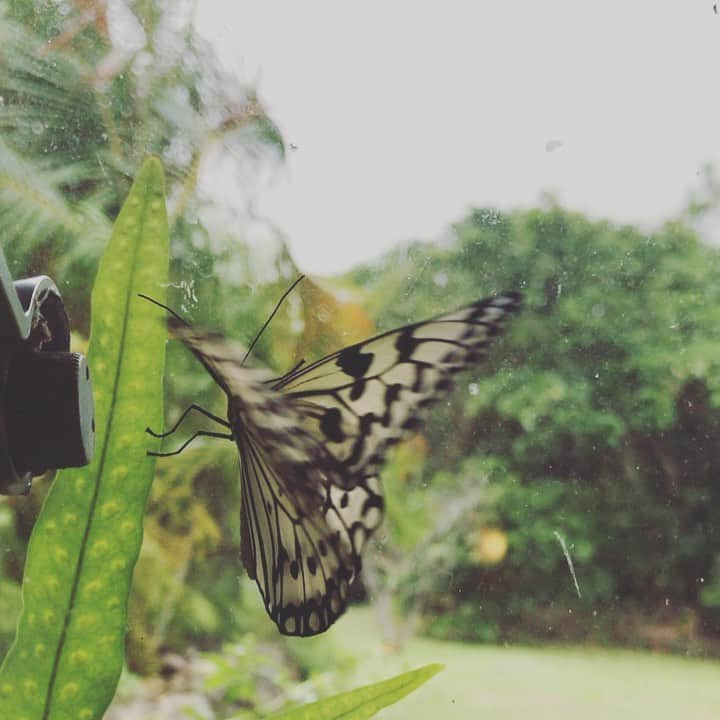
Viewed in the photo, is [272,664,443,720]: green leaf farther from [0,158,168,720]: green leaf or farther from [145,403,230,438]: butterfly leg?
[145,403,230,438]: butterfly leg

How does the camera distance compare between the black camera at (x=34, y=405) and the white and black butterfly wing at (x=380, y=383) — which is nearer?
the black camera at (x=34, y=405)

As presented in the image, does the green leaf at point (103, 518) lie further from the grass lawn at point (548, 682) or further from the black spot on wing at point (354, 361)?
the grass lawn at point (548, 682)

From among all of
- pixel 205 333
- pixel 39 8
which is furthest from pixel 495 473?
pixel 39 8

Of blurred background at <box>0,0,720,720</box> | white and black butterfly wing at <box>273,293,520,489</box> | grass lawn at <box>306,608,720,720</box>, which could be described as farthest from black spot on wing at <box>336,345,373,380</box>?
grass lawn at <box>306,608,720,720</box>

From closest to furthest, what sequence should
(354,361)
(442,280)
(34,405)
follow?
(34,405) < (354,361) < (442,280)

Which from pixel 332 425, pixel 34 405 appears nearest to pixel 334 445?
pixel 332 425

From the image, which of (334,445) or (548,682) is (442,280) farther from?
(548,682)

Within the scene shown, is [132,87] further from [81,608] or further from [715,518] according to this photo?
[715,518]

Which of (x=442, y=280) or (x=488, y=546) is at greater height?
(x=442, y=280)

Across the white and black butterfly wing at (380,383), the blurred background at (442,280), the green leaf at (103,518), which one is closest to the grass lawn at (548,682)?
the blurred background at (442,280)
